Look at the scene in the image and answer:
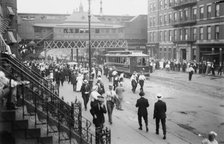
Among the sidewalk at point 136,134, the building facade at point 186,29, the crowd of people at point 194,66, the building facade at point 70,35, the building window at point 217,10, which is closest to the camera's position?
the sidewalk at point 136,134

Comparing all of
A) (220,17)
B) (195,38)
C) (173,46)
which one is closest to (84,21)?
(173,46)

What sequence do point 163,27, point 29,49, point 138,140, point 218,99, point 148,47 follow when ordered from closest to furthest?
point 138,140
point 218,99
point 29,49
point 163,27
point 148,47

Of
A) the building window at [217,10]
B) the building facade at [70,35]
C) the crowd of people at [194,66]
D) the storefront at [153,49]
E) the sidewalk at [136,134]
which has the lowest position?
the sidewalk at [136,134]

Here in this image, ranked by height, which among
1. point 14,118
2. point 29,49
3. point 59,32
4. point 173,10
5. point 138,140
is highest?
point 173,10

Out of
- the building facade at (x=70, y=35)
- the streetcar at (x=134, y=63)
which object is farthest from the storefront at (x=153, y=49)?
the streetcar at (x=134, y=63)

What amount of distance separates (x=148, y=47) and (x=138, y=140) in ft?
183

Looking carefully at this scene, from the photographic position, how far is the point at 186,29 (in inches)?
1987

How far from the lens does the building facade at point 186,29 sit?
42469mm

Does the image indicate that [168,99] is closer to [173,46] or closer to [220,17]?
[220,17]

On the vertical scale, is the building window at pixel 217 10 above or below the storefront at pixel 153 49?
above

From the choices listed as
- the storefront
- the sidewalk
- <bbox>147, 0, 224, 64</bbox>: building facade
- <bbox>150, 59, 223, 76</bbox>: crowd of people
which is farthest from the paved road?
the storefront

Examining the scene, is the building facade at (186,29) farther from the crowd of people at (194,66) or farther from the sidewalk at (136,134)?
the sidewalk at (136,134)

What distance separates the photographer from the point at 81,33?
54.8m

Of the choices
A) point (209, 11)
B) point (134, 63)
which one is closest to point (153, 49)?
point (209, 11)
